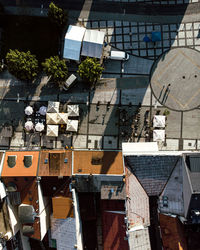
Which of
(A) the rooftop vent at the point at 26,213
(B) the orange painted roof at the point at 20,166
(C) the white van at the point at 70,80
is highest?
(C) the white van at the point at 70,80

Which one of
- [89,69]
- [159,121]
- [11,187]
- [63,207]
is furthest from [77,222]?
[89,69]

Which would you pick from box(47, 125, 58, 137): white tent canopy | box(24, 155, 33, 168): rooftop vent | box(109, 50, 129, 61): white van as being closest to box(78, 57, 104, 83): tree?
box(109, 50, 129, 61): white van

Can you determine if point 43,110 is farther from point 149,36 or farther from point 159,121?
point 149,36

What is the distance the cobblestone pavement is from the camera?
45875 mm

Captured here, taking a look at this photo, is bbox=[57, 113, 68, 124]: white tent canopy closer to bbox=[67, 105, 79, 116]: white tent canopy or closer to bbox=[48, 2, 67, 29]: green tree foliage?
bbox=[67, 105, 79, 116]: white tent canopy

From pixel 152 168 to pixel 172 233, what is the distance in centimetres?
1319

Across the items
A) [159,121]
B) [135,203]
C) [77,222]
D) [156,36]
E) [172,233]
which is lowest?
[172,233]

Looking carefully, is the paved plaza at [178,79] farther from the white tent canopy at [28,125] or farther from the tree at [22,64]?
the white tent canopy at [28,125]

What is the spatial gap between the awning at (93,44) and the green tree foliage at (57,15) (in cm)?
583

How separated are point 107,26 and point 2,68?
2603 centimetres

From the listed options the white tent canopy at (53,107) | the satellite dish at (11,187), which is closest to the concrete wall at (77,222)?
the satellite dish at (11,187)

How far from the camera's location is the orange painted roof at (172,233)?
128 ft

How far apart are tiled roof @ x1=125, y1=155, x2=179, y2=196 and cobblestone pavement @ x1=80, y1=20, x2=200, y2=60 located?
908 inches

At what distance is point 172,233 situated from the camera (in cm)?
3962
